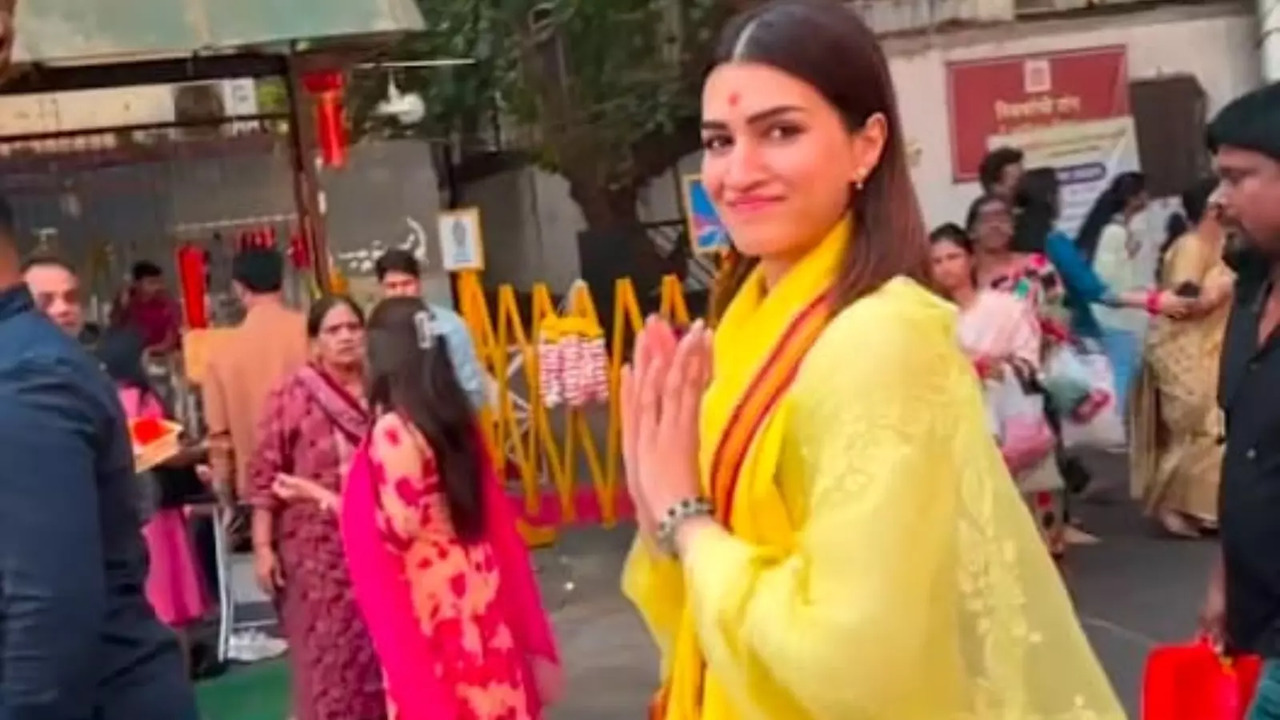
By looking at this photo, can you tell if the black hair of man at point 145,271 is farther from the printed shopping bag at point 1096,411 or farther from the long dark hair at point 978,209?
the printed shopping bag at point 1096,411

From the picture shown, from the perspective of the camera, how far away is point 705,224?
1115 cm

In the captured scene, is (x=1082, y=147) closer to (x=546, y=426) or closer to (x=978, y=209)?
(x=546, y=426)

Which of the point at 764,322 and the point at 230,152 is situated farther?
the point at 230,152

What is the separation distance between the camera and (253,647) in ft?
30.5

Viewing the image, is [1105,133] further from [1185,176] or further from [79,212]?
[79,212]

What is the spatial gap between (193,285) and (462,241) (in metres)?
Result: 1.76

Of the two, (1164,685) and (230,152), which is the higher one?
(230,152)

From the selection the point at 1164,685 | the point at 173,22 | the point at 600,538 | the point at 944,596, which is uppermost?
the point at 173,22

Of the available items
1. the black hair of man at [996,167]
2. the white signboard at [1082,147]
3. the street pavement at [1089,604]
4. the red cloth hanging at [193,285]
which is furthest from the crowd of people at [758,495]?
the white signboard at [1082,147]

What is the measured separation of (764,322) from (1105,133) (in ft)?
41.0

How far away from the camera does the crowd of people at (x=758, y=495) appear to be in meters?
2.20

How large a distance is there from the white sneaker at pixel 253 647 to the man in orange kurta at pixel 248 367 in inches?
35.5

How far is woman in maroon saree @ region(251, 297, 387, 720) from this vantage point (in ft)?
20.8

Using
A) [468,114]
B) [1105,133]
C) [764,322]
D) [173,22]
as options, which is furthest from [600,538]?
[468,114]
